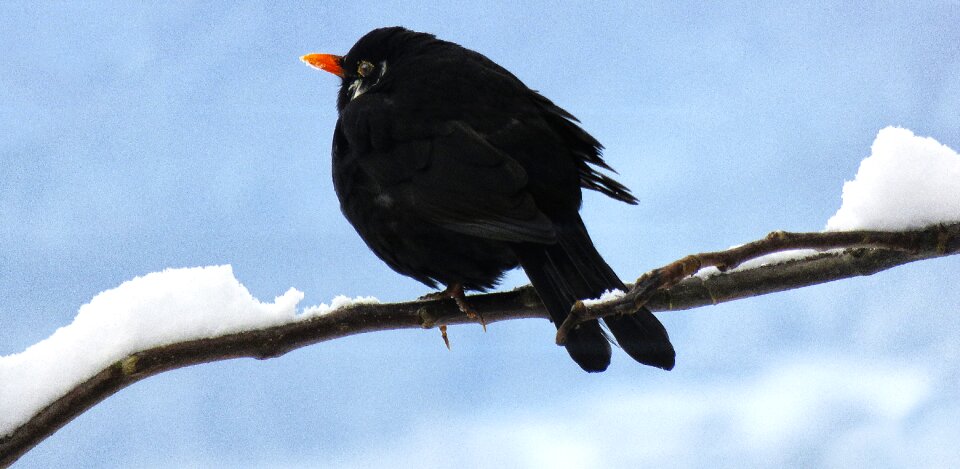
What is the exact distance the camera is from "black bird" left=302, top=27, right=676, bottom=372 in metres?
2.74

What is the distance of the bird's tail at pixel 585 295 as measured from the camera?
265 cm

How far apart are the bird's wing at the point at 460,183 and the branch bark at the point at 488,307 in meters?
0.34

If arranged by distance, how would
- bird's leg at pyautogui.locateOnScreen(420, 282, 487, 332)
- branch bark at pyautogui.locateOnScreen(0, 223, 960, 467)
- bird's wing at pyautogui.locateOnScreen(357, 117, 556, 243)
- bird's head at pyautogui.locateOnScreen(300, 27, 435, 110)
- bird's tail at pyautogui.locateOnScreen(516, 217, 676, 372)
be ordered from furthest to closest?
bird's head at pyautogui.locateOnScreen(300, 27, 435, 110) < bird's leg at pyautogui.locateOnScreen(420, 282, 487, 332) < bird's wing at pyautogui.locateOnScreen(357, 117, 556, 243) < bird's tail at pyautogui.locateOnScreen(516, 217, 676, 372) < branch bark at pyautogui.locateOnScreen(0, 223, 960, 467)

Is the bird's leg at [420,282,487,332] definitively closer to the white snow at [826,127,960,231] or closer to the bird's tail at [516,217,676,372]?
the bird's tail at [516,217,676,372]

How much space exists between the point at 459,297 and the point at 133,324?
1.02 meters

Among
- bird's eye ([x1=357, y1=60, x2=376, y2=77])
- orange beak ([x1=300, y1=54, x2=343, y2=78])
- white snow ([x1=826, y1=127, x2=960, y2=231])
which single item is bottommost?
white snow ([x1=826, y1=127, x2=960, y2=231])

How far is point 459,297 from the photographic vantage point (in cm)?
308

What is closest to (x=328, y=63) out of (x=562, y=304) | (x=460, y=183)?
(x=460, y=183)

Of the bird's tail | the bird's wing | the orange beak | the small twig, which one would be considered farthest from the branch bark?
the orange beak

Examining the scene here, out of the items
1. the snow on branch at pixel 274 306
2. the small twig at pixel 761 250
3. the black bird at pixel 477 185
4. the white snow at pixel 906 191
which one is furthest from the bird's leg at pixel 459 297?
the white snow at pixel 906 191

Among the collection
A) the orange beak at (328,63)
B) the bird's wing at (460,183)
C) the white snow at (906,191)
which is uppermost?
the orange beak at (328,63)

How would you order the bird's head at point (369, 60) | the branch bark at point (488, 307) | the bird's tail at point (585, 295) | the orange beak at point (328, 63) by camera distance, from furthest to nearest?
the orange beak at point (328, 63) < the bird's head at point (369, 60) < the bird's tail at point (585, 295) < the branch bark at point (488, 307)

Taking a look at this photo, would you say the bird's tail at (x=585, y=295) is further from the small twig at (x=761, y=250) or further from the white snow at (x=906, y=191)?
the white snow at (x=906, y=191)

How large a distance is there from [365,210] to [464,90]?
0.57 meters
